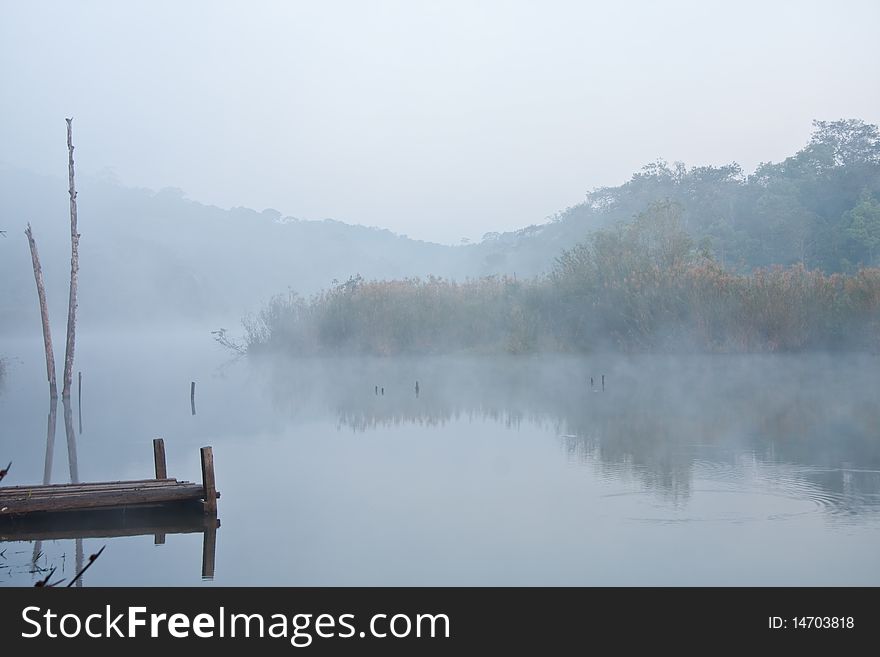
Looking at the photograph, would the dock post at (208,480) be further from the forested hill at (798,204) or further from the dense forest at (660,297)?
the forested hill at (798,204)

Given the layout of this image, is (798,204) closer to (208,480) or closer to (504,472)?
(504,472)

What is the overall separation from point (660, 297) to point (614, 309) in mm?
1537

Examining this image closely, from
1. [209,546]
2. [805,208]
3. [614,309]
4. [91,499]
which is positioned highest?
[805,208]

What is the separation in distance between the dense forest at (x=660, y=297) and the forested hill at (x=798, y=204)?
6 cm

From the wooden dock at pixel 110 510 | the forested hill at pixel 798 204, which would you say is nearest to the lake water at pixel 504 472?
the wooden dock at pixel 110 510

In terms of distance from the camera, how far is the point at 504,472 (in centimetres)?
1164

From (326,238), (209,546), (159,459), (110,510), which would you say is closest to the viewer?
(209,546)

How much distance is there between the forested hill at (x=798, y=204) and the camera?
37.8 meters

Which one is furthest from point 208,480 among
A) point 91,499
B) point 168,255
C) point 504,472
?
point 168,255

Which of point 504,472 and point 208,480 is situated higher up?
point 208,480

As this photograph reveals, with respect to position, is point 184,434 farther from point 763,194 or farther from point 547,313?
point 763,194

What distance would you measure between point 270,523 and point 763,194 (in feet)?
124

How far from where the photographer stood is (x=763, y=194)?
43.0 meters
